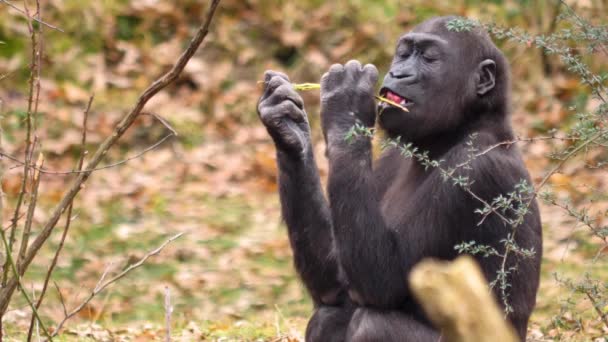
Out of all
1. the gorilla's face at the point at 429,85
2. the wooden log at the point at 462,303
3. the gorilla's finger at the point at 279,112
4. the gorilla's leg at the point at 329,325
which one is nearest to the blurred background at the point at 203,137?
the gorilla's leg at the point at 329,325

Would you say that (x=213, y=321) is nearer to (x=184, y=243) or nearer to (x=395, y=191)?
(x=184, y=243)

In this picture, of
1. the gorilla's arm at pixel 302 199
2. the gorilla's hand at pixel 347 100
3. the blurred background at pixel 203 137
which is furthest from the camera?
the blurred background at pixel 203 137

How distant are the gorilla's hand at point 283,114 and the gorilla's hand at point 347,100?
26 centimetres

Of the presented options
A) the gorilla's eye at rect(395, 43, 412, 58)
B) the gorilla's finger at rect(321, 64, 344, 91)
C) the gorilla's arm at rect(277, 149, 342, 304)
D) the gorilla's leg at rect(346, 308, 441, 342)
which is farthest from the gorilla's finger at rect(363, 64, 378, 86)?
the gorilla's leg at rect(346, 308, 441, 342)

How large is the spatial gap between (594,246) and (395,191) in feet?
13.5

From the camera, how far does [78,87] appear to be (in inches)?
471

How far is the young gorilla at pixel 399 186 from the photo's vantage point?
178 inches

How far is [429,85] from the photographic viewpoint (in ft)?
15.9

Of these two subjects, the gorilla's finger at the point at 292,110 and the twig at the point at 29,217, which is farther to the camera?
the gorilla's finger at the point at 292,110

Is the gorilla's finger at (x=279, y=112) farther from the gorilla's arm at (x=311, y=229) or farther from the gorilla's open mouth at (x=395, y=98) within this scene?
the gorilla's open mouth at (x=395, y=98)

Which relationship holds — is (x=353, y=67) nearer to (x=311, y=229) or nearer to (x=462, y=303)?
(x=311, y=229)

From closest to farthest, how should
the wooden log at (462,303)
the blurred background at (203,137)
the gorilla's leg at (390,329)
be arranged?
the wooden log at (462,303) → the gorilla's leg at (390,329) → the blurred background at (203,137)

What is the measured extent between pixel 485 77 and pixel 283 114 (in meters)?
0.95

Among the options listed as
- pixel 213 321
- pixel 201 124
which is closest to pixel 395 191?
pixel 213 321
